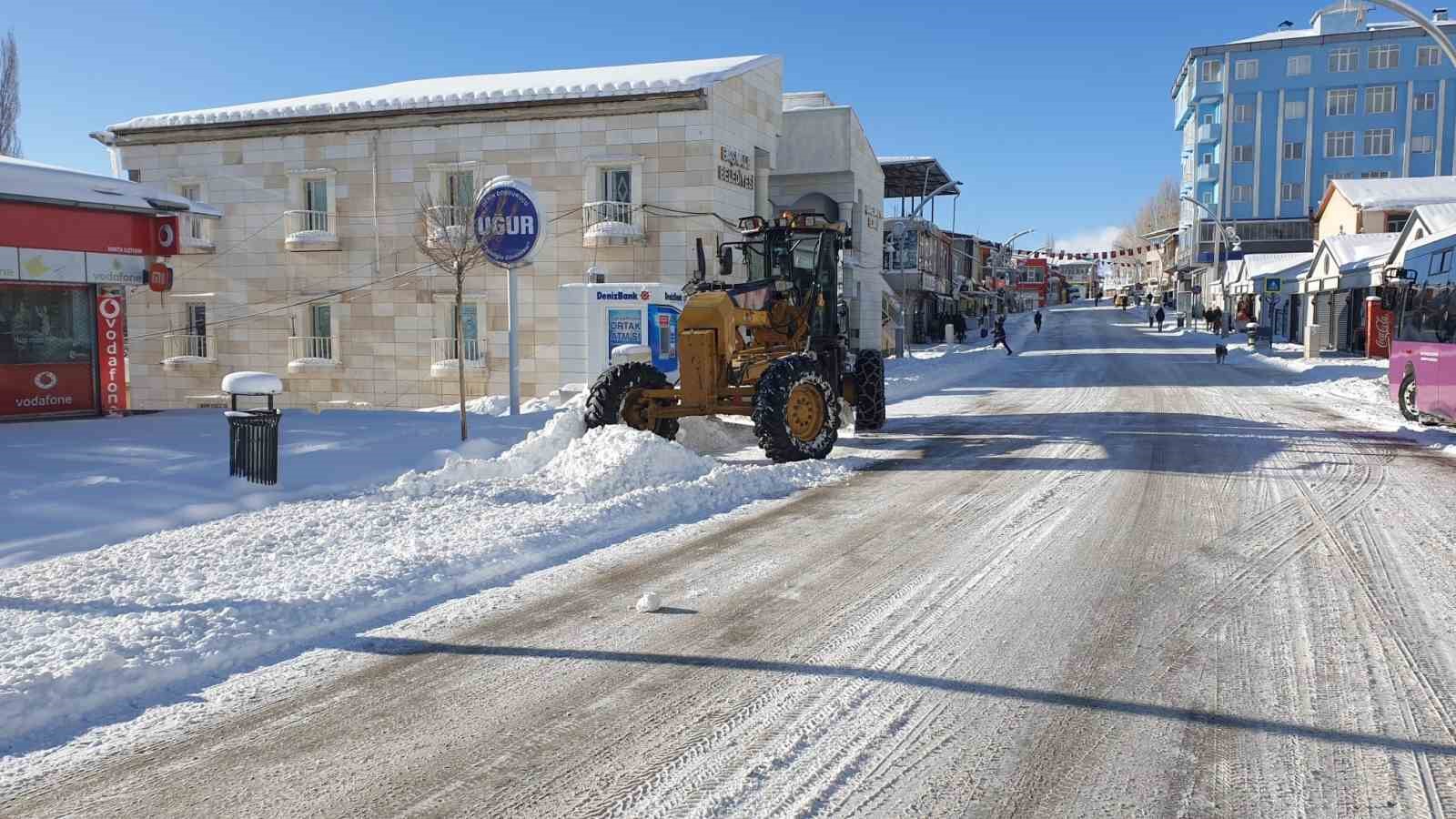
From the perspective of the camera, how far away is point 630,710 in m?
4.02

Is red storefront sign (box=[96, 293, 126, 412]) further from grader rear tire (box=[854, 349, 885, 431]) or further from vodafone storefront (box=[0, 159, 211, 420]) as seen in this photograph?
grader rear tire (box=[854, 349, 885, 431])

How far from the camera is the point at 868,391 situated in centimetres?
1392

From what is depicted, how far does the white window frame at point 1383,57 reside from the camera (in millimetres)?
65062

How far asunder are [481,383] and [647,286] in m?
6.76

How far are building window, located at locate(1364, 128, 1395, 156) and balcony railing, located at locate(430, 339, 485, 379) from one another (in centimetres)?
6833

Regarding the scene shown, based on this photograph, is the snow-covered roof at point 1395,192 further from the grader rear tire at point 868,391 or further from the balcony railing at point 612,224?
the grader rear tire at point 868,391

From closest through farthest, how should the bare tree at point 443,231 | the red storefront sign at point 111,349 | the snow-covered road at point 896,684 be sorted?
the snow-covered road at point 896,684 → the red storefront sign at point 111,349 → the bare tree at point 443,231

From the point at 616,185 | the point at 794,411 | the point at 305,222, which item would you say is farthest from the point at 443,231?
the point at 794,411

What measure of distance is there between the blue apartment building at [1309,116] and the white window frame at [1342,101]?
69 millimetres

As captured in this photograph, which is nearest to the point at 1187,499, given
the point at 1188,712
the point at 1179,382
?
the point at 1188,712

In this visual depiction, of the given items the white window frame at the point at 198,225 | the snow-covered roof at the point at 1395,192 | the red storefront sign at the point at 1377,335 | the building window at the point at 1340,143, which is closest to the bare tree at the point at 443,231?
the white window frame at the point at 198,225

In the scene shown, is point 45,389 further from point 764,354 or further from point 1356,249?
point 1356,249

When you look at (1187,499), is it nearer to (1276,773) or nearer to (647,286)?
(1276,773)

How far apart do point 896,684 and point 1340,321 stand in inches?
1475
